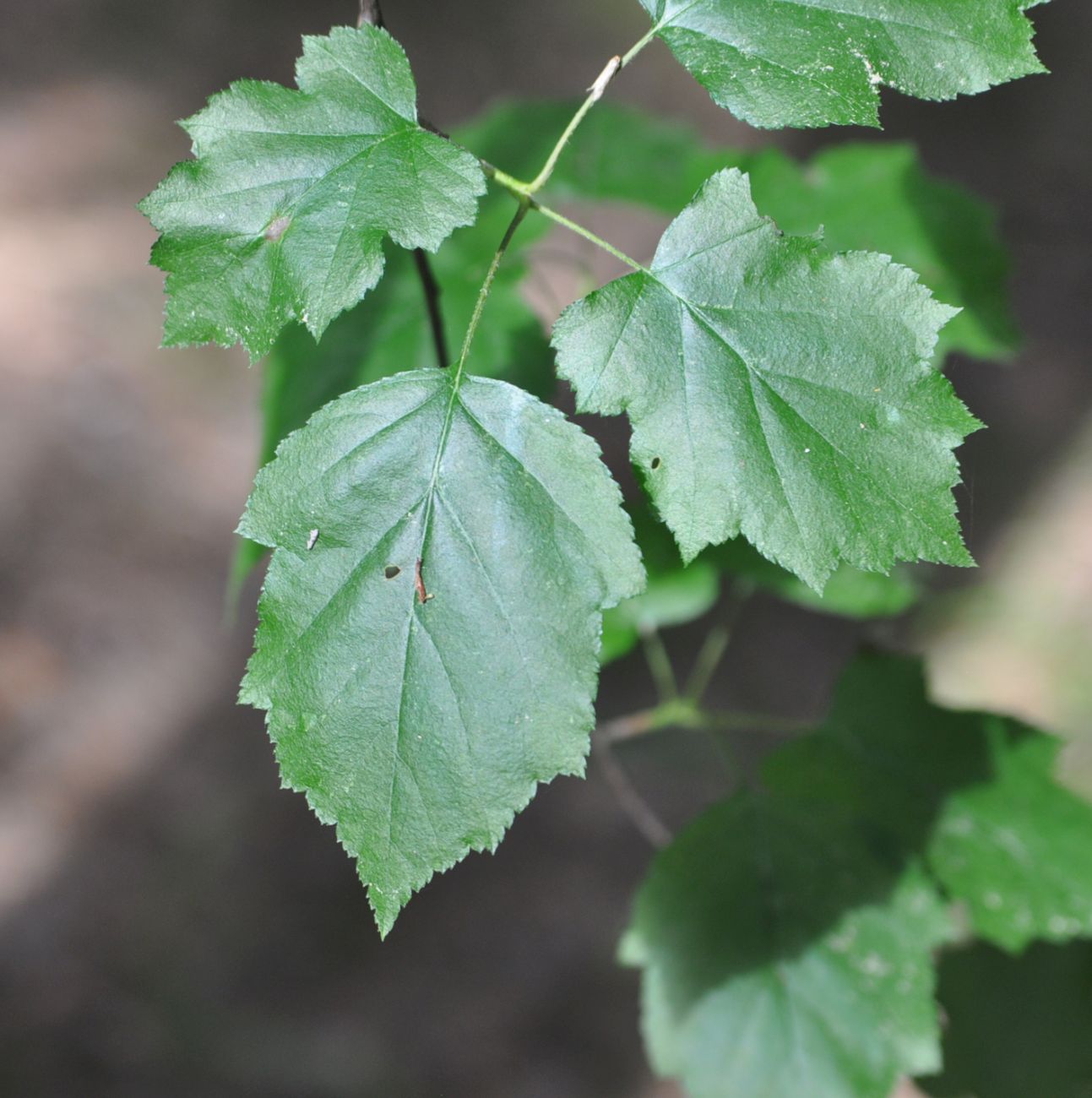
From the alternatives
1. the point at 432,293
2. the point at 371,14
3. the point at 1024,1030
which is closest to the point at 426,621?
the point at 432,293

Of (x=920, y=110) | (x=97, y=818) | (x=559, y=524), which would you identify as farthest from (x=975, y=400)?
(x=97, y=818)

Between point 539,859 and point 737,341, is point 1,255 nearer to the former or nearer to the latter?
point 539,859

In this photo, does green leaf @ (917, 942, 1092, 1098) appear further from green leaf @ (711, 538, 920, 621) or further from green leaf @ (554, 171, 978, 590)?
green leaf @ (554, 171, 978, 590)

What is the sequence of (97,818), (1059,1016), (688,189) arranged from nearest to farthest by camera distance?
(688,189) → (1059,1016) → (97,818)

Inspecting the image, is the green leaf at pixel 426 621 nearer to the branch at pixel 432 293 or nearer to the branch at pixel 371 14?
the branch at pixel 432 293

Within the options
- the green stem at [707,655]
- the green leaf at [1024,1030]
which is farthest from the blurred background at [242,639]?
the green leaf at [1024,1030]

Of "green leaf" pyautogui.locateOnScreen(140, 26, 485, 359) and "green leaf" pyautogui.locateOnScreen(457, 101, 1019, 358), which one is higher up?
"green leaf" pyautogui.locateOnScreen(140, 26, 485, 359)

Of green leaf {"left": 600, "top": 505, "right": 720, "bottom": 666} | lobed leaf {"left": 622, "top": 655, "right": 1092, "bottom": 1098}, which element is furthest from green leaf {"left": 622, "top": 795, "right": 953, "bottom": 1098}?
green leaf {"left": 600, "top": 505, "right": 720, "bottom": 666}
